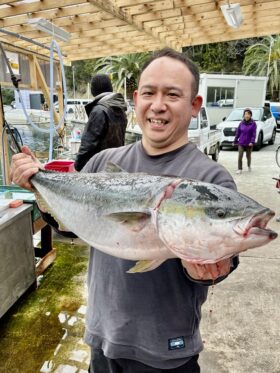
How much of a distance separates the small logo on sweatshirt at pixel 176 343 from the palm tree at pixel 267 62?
34899 mm

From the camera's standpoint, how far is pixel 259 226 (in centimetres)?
110

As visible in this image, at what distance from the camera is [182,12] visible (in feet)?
21.1

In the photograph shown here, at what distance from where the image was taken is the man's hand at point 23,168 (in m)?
1.80

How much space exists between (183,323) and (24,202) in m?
2.99

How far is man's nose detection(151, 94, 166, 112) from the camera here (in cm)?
152

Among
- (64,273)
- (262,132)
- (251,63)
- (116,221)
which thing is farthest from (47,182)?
(251,63)

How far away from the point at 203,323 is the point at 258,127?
1379 cm

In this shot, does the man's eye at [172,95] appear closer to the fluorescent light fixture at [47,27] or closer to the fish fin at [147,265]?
the fish fin at [147,265]

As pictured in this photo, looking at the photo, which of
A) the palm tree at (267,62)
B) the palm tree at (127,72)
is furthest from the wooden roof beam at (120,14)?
the palm tree at (267,62)

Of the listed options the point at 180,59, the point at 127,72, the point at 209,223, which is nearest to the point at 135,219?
the point at 209,223

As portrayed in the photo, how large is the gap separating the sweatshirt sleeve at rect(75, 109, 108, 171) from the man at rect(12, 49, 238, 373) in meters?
2.67

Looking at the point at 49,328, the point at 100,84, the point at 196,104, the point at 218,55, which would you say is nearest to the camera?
the point at 196,104

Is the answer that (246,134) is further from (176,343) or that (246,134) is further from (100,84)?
(176,343)

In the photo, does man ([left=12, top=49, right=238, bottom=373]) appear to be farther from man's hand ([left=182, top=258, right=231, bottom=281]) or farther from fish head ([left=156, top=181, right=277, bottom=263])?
fish head ([left=156, top=181, right=277, bottom=263])
